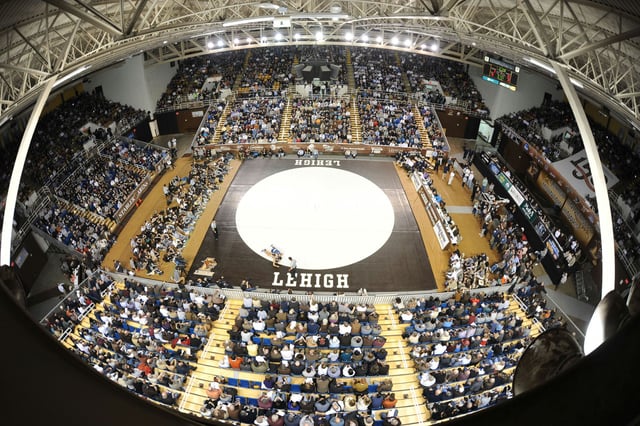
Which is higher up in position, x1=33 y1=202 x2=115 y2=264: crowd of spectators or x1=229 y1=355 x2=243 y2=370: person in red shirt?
x1=33 y1=202 x2=115 y2=264: crowd of spectators

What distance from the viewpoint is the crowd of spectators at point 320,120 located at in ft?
98.7

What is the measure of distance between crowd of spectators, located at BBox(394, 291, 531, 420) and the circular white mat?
17.5 ft

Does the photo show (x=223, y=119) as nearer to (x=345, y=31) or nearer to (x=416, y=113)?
(x=345, y=31)


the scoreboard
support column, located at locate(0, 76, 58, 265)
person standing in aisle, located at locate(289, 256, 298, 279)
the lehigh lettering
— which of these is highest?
the scoreboard

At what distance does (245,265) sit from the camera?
1952 centimetres

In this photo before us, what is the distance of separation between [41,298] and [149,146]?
14.3 meters

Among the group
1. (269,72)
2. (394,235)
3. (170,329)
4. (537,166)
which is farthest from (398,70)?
(170,329)

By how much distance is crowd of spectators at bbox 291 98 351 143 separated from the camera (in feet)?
98.7

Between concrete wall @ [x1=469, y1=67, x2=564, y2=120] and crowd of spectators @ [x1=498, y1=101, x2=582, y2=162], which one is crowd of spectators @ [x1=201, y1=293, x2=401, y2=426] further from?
concrete wall @ [x1=469, y1=67, x2=564, y2=120]

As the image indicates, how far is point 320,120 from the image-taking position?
1238 inches

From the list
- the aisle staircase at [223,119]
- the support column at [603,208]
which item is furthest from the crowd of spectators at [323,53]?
the support column at [603,208]

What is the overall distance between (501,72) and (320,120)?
13834 millimetres

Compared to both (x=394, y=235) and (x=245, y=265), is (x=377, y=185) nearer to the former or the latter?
(x=394, y=235)

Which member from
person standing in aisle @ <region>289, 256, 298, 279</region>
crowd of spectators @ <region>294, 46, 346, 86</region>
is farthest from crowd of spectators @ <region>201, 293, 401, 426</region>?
crowd of spectators @ <region>294, 46, 346, 86</region>
